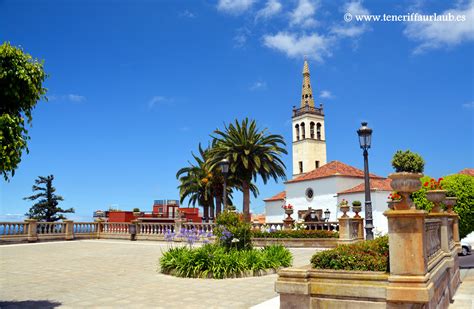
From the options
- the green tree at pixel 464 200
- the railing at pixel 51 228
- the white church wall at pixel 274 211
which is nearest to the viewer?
the green tree at pixel 464 200

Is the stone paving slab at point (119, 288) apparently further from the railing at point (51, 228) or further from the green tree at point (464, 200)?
the railing at point (51, 228)

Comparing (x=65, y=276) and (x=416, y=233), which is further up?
(x=416, y=233)

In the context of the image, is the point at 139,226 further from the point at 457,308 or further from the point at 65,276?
the point at 457,308

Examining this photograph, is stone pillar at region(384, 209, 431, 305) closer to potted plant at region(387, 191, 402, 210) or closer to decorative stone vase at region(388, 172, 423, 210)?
decorative stone vase at region(388, 172, 423, 210)

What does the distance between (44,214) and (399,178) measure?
168ft

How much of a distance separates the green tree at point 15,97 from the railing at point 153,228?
73.9 feet

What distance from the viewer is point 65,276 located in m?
12.3

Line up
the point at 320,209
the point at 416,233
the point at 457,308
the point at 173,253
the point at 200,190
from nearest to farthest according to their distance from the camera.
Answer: the point at 416,233 → the point at 457,308 → the point at 173,253 → the point at 200,190 → the point at 320,209

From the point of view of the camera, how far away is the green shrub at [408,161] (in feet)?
163

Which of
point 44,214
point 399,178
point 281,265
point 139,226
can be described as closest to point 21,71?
point 399,178

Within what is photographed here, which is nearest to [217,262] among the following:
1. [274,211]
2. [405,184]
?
[405,184]

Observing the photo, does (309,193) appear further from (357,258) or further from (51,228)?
(357,258)

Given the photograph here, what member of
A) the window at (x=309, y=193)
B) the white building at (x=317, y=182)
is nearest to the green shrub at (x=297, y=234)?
the white building at (x=317, y=182)

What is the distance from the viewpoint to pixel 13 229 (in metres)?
27.1
